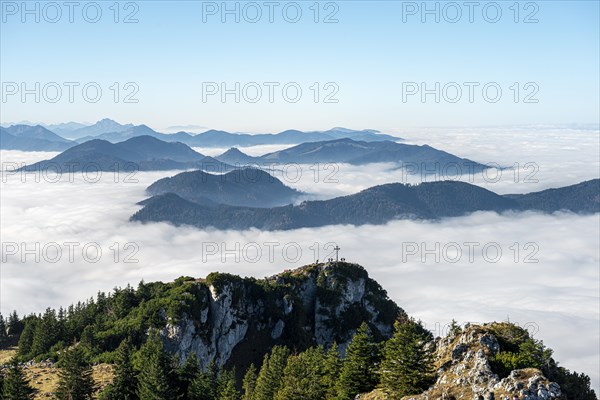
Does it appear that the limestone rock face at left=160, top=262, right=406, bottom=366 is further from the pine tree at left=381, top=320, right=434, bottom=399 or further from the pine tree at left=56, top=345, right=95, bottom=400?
the pine tree at left=381, top=320, right=434, bottom=399

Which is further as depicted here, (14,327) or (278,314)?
(278,314)

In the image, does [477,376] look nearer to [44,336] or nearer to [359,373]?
[359,373]

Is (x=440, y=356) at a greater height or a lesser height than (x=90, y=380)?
greater

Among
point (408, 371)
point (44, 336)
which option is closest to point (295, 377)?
point (408, 371)

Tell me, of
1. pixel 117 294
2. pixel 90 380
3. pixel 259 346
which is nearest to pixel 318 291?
pixel 259 346

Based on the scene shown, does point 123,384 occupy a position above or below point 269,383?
above

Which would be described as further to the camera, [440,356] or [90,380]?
[90,380]

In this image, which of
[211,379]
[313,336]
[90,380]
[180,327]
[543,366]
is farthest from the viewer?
[313,336]

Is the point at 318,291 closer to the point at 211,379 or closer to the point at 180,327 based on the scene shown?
the point at 180,327
